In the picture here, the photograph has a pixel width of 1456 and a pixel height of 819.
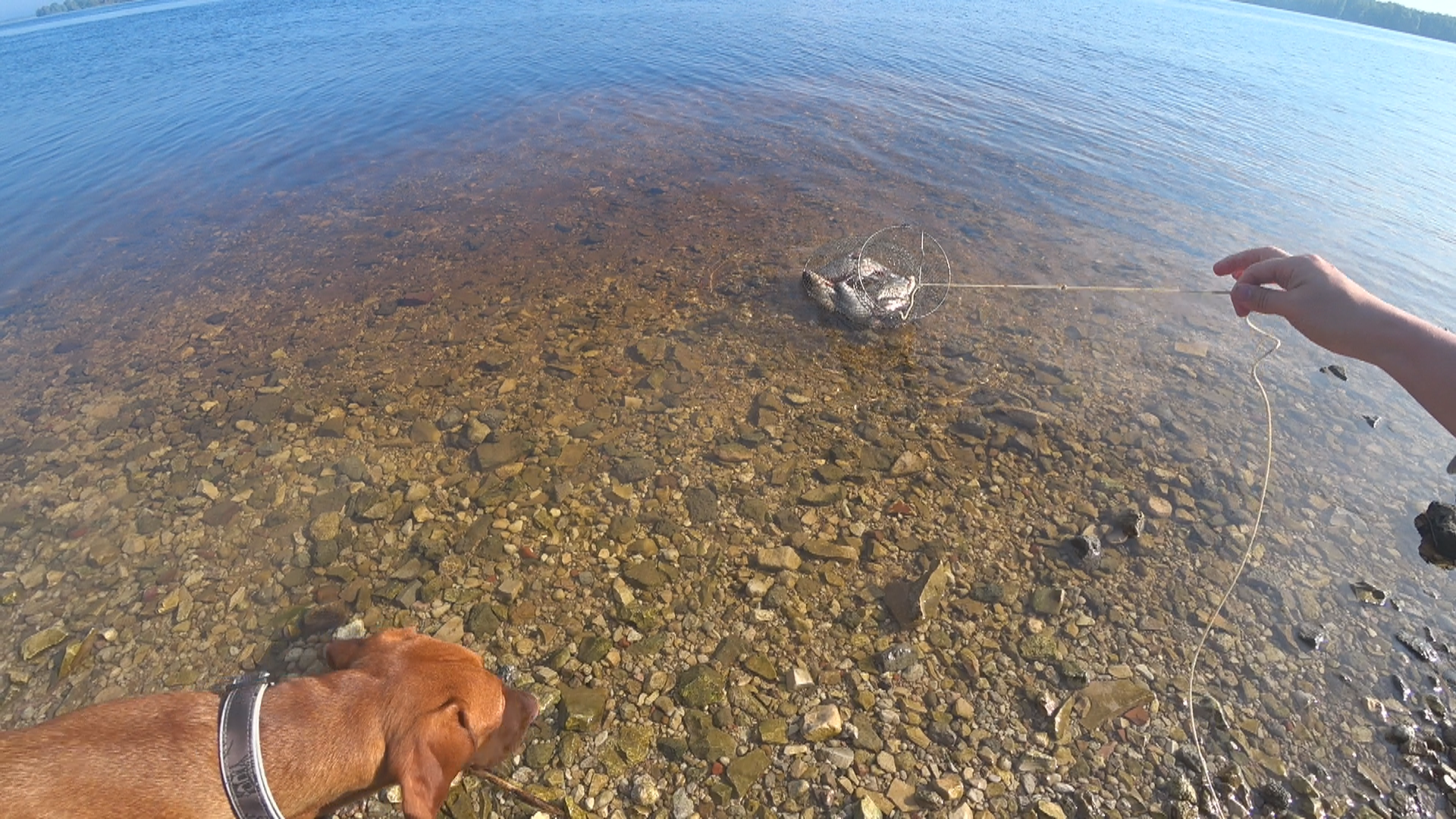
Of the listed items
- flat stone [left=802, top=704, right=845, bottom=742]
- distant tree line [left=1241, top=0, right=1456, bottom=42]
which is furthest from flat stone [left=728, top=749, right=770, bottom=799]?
distant tree line [left=1241, top=0, right=1456, bottom=42]

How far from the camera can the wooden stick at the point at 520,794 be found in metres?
3.89

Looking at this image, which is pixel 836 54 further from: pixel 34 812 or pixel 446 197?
pixel 34 812

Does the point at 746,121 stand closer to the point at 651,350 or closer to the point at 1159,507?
the point at 651,350

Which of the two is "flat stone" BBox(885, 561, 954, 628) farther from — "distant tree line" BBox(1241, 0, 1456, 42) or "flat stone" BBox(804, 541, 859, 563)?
"distant tree line" BBox(1241, 0, 1456, 42)

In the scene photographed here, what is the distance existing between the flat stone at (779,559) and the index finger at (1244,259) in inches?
143

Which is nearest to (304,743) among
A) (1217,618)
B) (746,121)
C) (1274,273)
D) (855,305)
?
(1274,273)

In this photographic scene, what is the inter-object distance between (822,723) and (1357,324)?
12.2 ft

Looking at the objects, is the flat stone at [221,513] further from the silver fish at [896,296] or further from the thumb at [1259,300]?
the thumb at [1259,300]

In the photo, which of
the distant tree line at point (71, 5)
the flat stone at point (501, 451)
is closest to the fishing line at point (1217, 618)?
the flat stone at point (501, 451)

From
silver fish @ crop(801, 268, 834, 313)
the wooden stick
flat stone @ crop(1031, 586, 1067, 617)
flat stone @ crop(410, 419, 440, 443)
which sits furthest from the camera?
silver fish @ crop(801, 268, 834, 313)

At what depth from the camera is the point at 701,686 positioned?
461 centimetres

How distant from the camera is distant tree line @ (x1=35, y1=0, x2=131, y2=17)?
47156mm

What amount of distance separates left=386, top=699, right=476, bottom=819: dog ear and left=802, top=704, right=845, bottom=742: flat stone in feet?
7.18

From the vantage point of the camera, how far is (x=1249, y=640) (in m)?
5.06
